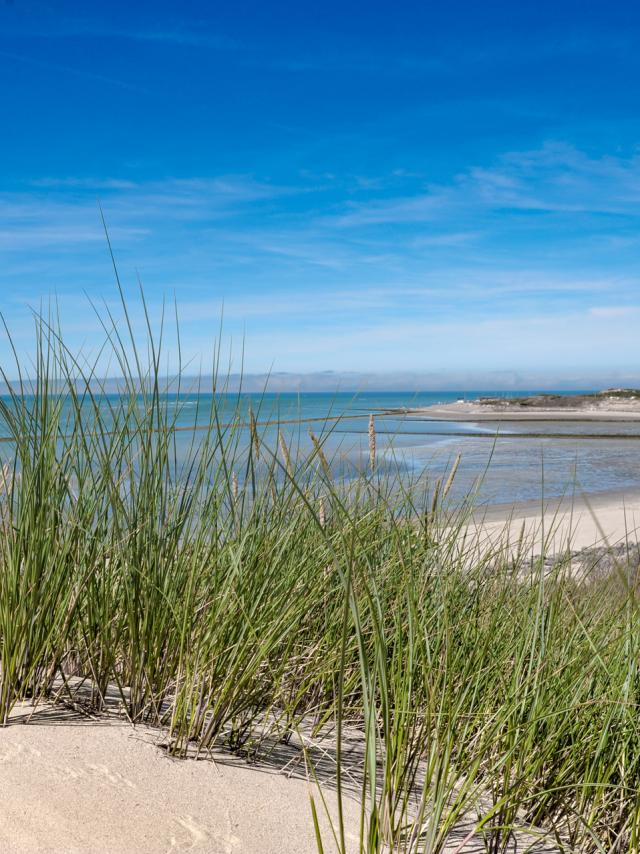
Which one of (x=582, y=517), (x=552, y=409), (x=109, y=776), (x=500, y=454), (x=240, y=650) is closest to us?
(x=109, y=776)

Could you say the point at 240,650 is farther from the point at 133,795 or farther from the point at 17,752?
the point at 17,752

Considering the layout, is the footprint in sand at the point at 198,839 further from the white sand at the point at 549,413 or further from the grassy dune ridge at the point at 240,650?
the white sand at the point at 549,413

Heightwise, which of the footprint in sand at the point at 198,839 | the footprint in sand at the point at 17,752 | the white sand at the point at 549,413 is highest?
the white sand at the point at 549,413

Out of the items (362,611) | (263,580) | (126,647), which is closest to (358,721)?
(362,611)

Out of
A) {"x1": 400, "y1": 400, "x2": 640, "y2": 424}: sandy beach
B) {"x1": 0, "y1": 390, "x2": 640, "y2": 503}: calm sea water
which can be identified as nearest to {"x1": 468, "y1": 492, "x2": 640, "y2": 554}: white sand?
{"x1": 0, "y1": 390, "x2": 640, "y2": 503}: calm sea water

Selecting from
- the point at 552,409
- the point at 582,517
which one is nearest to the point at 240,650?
the point at 582,517

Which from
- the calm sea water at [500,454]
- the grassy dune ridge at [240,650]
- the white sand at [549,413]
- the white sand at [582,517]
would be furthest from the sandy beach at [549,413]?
the grassy dune ridge at [240,650]

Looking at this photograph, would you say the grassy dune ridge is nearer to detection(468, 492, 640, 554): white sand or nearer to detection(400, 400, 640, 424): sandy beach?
detection(468, 492, 640, 554): white sand

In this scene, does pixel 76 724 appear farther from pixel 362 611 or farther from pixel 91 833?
pixel 362 611

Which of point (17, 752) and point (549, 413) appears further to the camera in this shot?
point (549, 413)

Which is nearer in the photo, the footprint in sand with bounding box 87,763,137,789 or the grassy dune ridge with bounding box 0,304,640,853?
the footprint in sand with bounding box 87,763,137,789

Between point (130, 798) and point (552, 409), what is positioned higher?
point (552, 409)

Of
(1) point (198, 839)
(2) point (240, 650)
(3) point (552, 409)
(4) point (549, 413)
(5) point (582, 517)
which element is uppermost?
(3) point (552, 409)

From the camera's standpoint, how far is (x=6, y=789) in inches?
58.5
